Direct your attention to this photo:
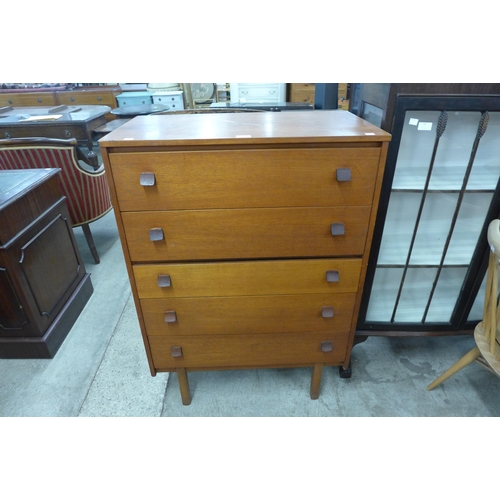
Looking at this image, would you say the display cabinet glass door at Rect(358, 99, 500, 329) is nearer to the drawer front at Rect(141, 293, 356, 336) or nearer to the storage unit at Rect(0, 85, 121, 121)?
the drawer front at Rect(141, 293, 356, 336)

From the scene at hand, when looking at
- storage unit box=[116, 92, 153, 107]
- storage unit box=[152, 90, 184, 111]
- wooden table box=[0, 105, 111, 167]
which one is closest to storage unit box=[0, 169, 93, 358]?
wooden table box=[0, 105, 111, 167]

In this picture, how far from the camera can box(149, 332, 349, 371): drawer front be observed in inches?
56.5

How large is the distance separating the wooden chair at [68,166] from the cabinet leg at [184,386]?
1.54 m

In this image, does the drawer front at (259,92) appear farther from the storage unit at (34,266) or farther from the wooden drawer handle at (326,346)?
the wooden drawer handle at (326,346)

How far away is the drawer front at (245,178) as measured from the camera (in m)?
1.06

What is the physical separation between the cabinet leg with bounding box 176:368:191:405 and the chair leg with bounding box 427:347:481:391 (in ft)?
3.78

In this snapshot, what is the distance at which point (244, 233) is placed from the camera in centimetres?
120

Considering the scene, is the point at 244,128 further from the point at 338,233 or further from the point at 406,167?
the point at 406,167

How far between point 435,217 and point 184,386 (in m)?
1.35

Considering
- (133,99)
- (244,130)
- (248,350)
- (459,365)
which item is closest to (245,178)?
(244,130)

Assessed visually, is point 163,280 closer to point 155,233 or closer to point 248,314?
point 155,233

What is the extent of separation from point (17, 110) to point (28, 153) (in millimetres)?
2072

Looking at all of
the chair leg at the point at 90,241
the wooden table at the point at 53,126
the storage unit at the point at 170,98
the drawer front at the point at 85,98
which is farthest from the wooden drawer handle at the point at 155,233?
the drawer front at the point at 85,98

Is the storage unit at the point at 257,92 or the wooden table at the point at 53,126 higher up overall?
the storage unit at the point at 257,92
